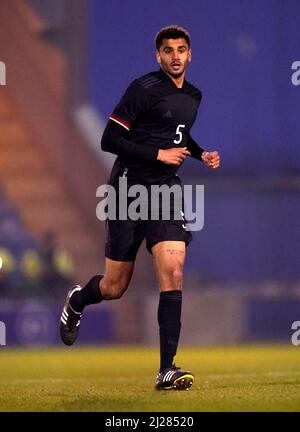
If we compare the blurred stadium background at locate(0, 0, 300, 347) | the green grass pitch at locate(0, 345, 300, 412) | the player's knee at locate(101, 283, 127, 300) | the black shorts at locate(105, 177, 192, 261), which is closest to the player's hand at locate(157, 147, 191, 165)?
the black shorts at locate(105, 177, 192, 261)

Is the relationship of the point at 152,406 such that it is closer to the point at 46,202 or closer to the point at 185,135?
the point at 185,135

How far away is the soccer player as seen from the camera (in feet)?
19.9

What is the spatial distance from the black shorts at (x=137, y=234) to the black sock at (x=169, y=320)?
296 mm

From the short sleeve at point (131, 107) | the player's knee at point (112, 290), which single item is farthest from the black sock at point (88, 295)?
the short sleeve at point (131, 107)

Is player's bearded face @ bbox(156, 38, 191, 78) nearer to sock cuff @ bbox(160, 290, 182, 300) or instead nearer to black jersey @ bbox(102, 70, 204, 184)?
black jersey @ bbox(102, 70, 204, 184)

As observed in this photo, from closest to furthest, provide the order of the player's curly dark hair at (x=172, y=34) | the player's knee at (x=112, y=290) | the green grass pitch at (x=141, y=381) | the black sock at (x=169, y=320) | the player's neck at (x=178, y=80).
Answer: the green grass pitch at (x=141, y=381) < the black sock at (x=169, y=320) < the player's curly dark hair at (x=172, y=34) < the player's neck at (x=178, y=80) < the player's knee at (x=112, y=290)

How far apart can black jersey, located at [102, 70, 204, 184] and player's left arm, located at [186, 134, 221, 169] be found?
5.7 inches

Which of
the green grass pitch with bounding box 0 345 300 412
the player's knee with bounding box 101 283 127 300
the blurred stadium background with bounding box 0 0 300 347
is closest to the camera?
the green grass pitch with bounding box 0 345 300 412

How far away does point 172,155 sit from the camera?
239 inches

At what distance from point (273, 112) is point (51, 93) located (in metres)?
2.90

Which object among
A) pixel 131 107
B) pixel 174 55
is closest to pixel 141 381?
pixel 131 107

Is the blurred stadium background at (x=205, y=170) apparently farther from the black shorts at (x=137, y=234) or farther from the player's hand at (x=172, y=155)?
the player's hand at (x=172, y=155)

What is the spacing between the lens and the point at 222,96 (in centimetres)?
1396

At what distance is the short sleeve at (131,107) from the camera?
6121 millimetres
